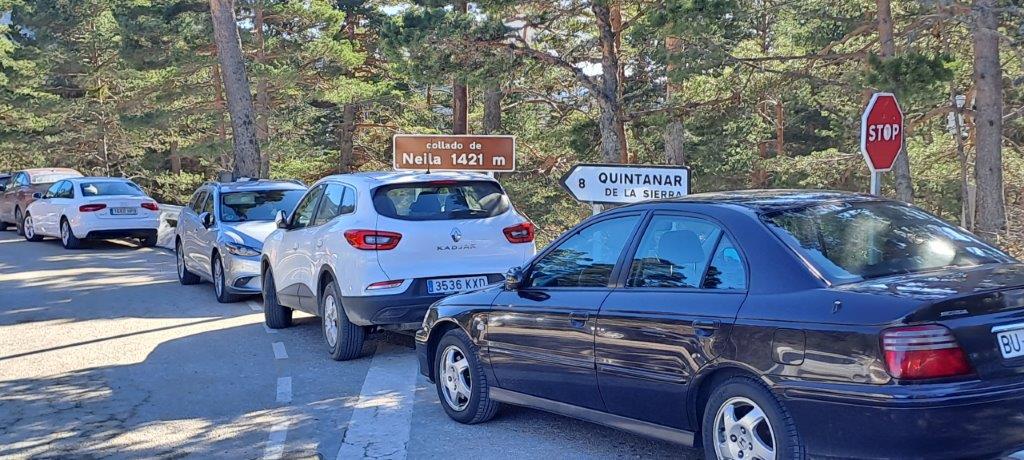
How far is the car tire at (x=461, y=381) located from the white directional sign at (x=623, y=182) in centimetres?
377

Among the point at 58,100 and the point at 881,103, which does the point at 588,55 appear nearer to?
the point at 881,103

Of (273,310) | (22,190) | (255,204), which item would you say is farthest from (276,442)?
(22,190)

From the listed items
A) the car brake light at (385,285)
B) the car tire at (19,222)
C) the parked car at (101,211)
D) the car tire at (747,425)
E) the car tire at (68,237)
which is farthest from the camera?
the car tire at (19,222)

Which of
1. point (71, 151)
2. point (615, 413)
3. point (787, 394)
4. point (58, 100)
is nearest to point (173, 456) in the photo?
point (615, 413)

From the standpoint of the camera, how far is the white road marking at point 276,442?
6262mm

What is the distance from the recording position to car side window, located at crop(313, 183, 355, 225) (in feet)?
30.8

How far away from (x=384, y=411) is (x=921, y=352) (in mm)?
4175

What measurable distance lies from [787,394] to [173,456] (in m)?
3.84

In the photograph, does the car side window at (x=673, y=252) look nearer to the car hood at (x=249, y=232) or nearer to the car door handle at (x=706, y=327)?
the car door handle at (x=706, y=327)

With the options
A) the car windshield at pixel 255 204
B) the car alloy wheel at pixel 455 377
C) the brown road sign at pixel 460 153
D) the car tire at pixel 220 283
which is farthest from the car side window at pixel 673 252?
the brown road sign at pixel 460 153

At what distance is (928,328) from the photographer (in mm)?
4203

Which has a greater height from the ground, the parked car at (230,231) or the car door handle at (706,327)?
the parked car at (230,231)

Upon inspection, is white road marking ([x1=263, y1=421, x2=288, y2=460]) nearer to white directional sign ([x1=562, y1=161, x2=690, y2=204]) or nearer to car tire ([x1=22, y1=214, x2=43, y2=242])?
white directional sign ([x1=562, y1=161, x2=690, y2=204])

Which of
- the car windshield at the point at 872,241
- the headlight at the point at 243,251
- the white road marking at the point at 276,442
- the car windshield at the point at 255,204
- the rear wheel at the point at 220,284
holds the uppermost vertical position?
the car windshield at the point at 255,204
